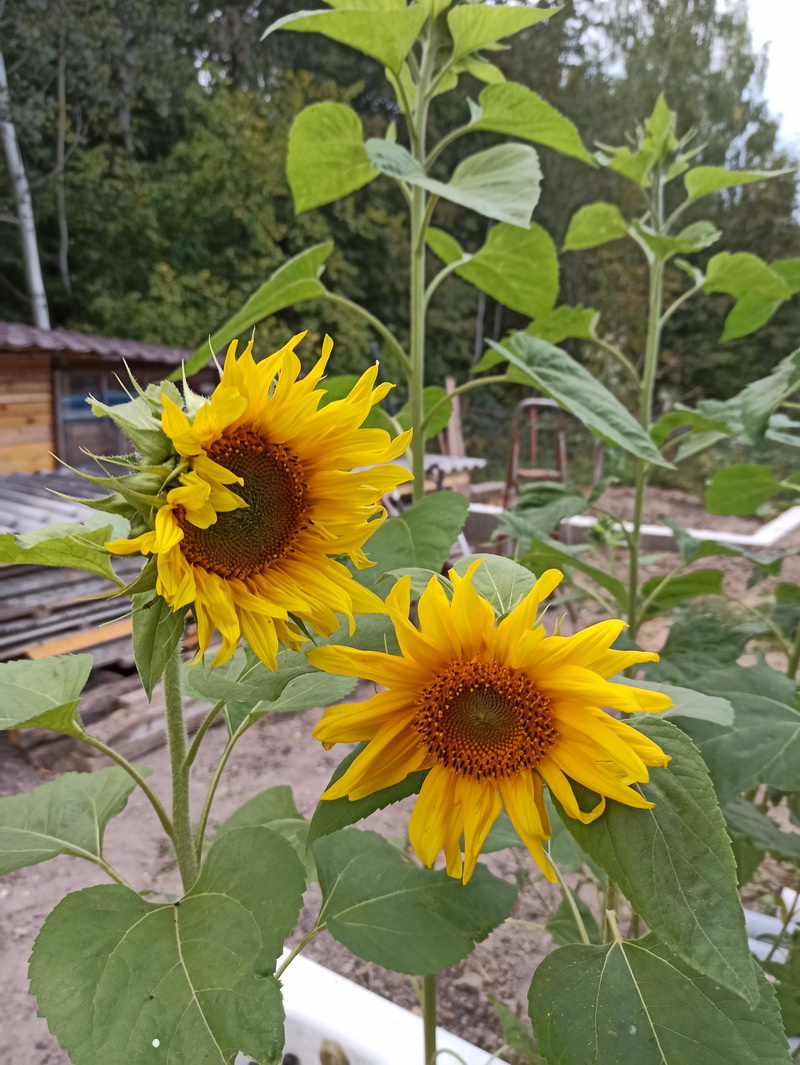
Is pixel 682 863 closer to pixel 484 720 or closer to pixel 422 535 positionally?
pixel 484 720

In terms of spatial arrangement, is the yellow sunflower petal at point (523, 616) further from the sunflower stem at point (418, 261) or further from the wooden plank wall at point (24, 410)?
the wooden plank wall at point (24, 410)

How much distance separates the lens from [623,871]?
0.25m

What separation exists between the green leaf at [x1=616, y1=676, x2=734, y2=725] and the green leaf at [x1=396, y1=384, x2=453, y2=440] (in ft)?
1.03

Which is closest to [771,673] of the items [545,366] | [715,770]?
[715,770]

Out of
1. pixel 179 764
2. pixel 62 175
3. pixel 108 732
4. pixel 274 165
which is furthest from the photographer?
pixel 274 165

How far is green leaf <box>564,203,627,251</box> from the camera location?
744 millimetres

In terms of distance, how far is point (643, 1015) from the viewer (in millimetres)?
302

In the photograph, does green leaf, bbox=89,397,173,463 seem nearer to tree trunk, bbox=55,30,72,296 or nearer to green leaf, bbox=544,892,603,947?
green leaf, bbox=544,892,603,947

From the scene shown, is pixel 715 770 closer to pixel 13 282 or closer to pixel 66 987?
pixel 66 987

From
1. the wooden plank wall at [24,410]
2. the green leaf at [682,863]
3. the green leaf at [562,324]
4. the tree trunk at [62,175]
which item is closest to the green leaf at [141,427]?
the green leaf at [682,863]

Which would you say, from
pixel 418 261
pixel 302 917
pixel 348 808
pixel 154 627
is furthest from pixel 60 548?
pixel 302 917

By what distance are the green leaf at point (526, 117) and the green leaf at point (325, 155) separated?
0.09 meters

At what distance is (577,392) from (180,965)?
0.38m

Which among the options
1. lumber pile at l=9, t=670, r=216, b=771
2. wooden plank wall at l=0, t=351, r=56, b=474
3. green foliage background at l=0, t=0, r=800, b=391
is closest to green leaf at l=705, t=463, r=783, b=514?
lumber pile at l=9, t=670, r=216, b=771
